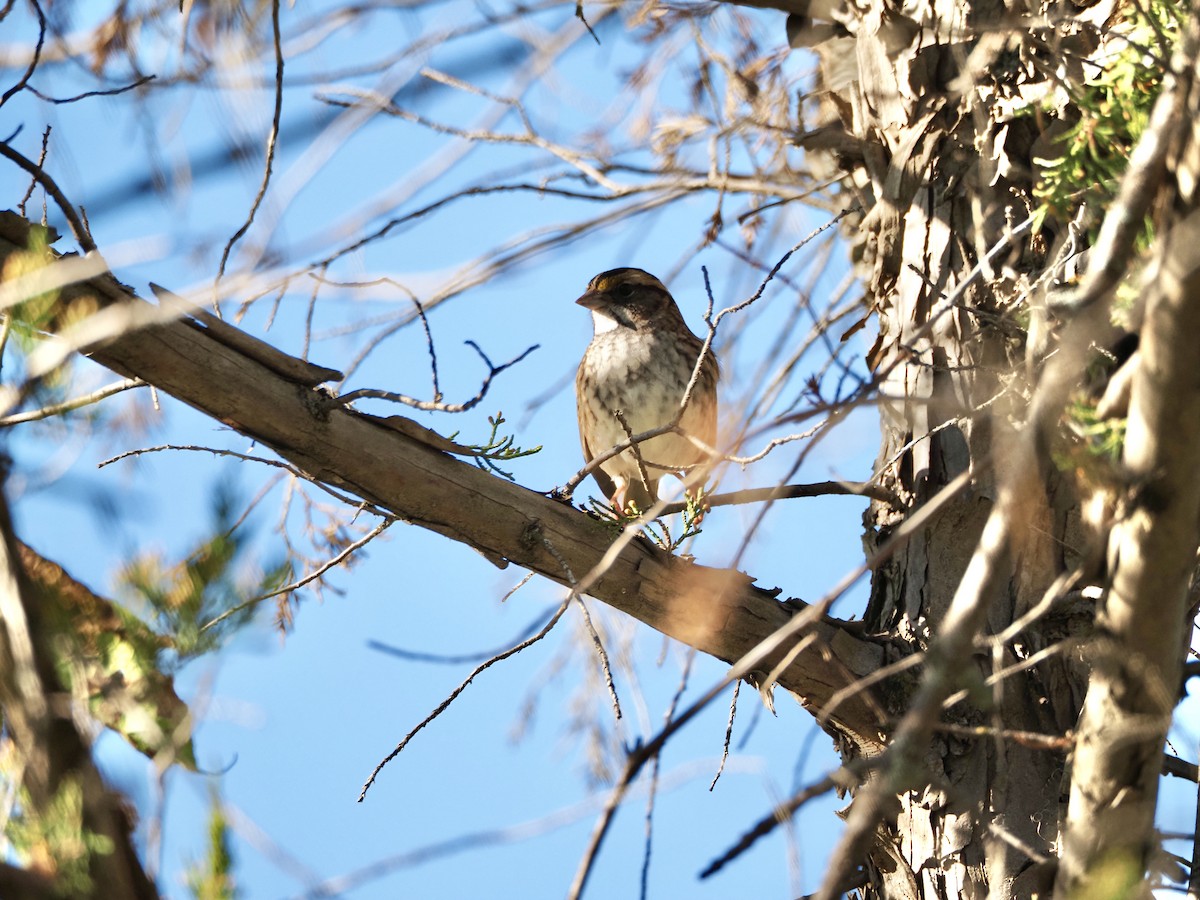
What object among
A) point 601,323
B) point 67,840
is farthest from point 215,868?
point 601,323

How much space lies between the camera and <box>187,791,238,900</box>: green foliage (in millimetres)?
1565

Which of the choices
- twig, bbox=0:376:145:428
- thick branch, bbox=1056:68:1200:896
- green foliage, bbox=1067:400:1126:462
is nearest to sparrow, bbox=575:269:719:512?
twig, bbox=0:376:145:428

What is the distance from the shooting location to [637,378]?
570cm

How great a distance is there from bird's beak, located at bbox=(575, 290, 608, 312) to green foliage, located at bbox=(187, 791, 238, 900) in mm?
4732

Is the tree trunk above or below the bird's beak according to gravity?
below

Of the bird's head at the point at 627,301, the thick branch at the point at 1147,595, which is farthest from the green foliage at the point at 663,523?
the bird's head at the point at 627,301

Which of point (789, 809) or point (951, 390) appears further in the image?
point (951, 390)

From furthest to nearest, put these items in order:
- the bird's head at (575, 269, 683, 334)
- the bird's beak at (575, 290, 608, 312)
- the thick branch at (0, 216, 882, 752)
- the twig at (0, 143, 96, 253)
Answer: the bird's beak at (575, 290, 608, 312)
the bird's head at (575, 269, 683, 334)
the thick branch at (0, 216, 882, 752)
the twig at (0, 143, 96, 253)

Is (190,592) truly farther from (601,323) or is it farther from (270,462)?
(601,323)

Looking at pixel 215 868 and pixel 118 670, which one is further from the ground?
pixel 118 670

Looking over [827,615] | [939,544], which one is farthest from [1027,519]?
[827,615]

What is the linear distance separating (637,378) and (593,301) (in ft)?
2.14

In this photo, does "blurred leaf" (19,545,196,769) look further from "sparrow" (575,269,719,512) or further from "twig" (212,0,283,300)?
"sparrow" (575,269,719,512)

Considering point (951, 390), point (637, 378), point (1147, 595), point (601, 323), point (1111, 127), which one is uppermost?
point (601, 323)
